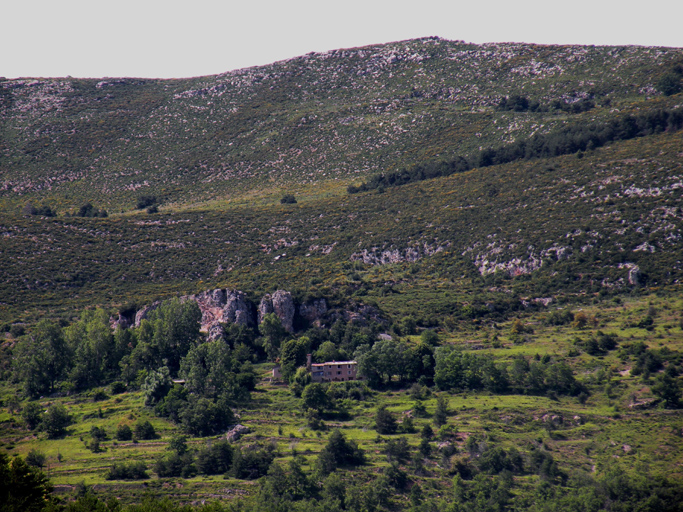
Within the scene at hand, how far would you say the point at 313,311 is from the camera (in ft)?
316

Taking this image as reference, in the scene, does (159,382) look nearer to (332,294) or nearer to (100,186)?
(332,294)

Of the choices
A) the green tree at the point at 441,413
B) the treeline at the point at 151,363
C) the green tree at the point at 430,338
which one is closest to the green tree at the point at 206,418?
the treeline at the point at 151,363

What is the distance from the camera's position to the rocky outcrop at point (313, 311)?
96.1 meters

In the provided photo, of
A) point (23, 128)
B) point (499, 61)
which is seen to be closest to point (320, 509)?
point (499, 61)

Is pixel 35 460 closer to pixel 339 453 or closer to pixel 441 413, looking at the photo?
pixel 339 453

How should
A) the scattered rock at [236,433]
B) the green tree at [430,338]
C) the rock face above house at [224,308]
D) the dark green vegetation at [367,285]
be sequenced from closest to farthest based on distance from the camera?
the dark green vegetation at [367,285]
the scattered rock at [236,433]
the green tree at [430,338]
the rock face above house at [224,308]

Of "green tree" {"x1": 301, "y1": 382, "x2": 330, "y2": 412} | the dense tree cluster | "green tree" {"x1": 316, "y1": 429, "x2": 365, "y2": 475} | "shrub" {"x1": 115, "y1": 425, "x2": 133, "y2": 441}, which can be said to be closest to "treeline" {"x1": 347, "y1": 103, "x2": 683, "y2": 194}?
the dense tree cluster

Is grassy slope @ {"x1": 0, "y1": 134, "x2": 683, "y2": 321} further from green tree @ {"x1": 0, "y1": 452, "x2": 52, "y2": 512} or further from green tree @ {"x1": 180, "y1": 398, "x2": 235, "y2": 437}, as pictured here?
green tree @ {"x1": 0, "y1": 452, "x2": 52, "y2": 512}

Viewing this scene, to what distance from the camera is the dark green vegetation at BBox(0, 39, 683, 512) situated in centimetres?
6266

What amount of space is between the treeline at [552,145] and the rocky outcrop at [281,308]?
58.7 meters

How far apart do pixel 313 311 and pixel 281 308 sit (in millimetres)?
5164

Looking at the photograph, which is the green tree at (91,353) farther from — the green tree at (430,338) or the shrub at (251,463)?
the green tree at (430,338)

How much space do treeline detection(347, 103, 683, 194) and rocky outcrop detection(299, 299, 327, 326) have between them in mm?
57089

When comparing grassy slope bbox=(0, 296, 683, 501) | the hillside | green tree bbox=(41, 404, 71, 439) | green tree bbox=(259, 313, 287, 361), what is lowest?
grassy slope bbox=(0, 296, 683, 501)
